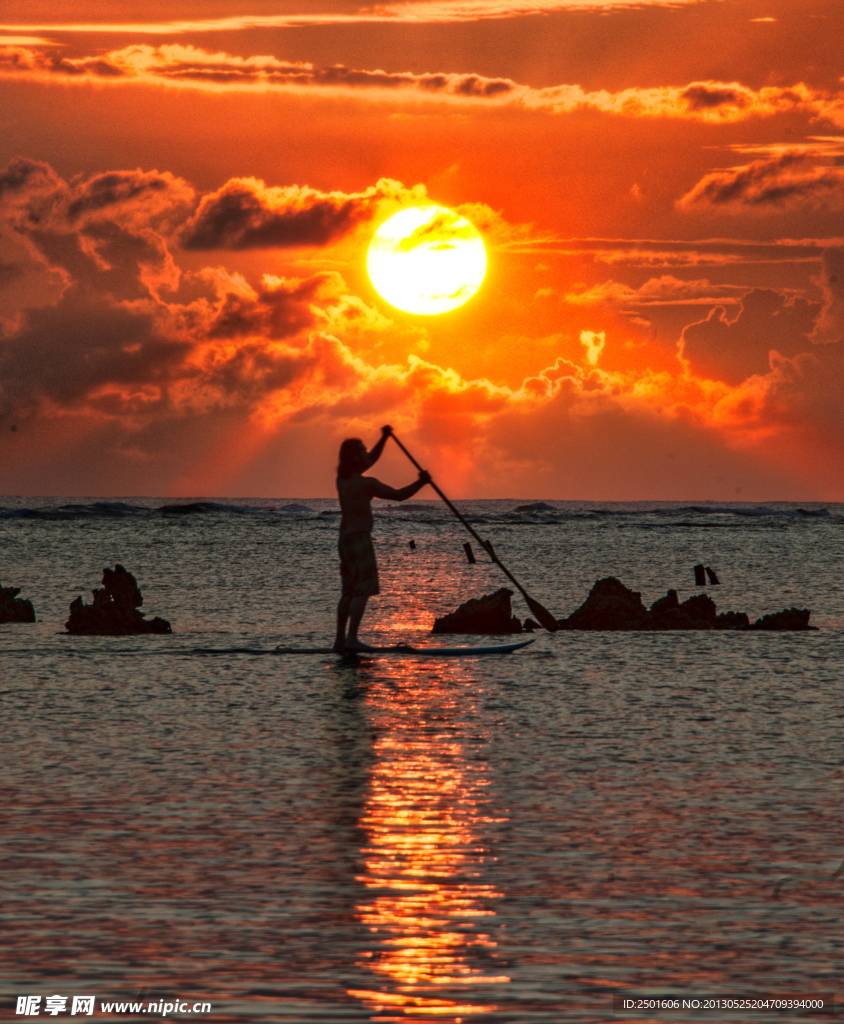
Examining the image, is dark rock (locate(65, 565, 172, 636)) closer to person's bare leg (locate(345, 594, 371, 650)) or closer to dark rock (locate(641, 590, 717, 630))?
person's bare leg (locate(345, 594, 371, 650))

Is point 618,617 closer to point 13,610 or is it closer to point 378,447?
point 378,447

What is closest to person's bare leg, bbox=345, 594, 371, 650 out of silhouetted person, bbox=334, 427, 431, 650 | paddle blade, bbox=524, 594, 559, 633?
silhouetted person, bbox=334, 427, 431, 650

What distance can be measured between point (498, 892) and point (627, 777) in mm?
3510

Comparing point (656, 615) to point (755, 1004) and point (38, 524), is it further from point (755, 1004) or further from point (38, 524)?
point (38, 524)

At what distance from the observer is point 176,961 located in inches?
241

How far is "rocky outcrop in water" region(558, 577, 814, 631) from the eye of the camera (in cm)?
2497

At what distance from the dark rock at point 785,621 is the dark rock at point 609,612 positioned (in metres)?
2.11

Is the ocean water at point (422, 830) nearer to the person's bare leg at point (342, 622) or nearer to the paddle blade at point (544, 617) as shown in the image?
the person's bare leg at point (342, 622)

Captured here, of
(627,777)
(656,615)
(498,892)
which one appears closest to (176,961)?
(498,892)

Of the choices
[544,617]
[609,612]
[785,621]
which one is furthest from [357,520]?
[785,621]

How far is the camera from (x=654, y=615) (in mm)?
25438

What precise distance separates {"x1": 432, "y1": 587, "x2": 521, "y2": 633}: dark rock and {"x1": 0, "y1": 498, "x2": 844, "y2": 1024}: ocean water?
2.93m

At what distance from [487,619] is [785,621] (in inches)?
208

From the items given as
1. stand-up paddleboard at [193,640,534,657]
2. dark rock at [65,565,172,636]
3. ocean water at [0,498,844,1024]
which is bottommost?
ocean water at [0,498,844,1024]
